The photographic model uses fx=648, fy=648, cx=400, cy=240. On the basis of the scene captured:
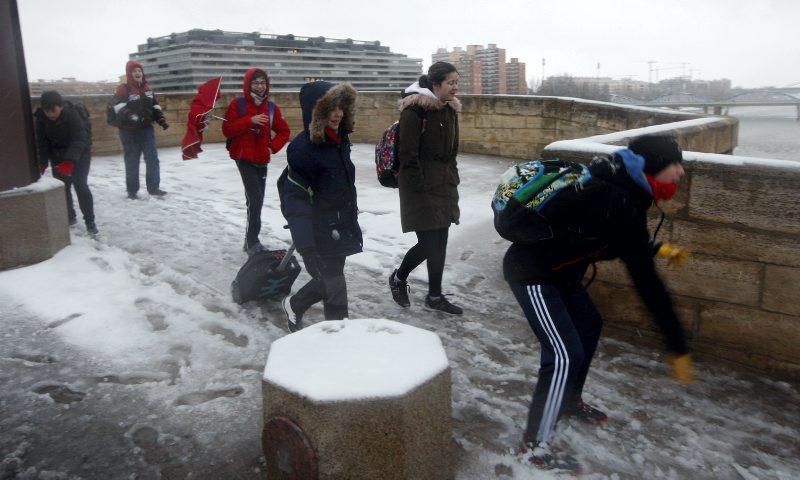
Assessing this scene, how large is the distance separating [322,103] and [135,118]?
5.71m

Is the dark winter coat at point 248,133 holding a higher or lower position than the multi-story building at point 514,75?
lower

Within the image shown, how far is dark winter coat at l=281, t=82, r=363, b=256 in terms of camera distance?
3762 millimetres

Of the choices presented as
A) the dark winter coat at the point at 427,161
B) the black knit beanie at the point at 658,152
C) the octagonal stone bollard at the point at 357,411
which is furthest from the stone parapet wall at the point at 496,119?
the octagonal stone bollard at the point at 357,411

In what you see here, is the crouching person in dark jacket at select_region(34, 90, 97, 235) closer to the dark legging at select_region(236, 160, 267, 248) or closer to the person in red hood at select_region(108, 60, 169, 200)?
the person in red hood at select_region(108, 60, 169, 200)

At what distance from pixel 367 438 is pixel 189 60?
72.1 metres

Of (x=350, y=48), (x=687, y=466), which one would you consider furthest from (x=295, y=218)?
(x=350, y=48)

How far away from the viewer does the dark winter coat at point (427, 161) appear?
446 cm

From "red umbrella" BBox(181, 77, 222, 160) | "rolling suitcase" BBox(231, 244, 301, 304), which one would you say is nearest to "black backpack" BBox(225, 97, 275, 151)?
"red umbrella" BBox(181, 77, 222, 160)

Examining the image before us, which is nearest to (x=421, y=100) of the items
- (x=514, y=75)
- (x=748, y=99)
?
(x=748, y=99)

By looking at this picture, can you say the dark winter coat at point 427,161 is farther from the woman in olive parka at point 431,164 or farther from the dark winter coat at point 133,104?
the dark winter coat at point 133,104

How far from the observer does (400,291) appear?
4984mm

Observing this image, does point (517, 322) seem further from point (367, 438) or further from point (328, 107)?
point (367, 438)

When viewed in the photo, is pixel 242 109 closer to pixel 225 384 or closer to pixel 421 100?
pixel 421 100

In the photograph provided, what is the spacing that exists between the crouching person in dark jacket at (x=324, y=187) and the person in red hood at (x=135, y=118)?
5461 mm
